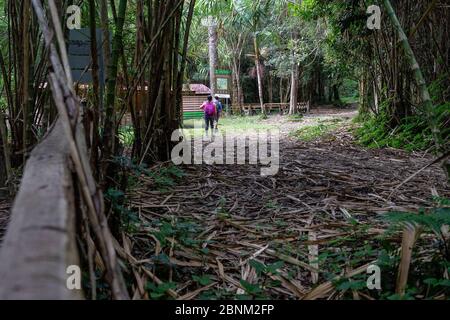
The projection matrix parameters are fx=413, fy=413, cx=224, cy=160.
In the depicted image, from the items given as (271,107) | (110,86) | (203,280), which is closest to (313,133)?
(110,86)

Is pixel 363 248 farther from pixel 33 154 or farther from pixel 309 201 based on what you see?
pixel 33 154

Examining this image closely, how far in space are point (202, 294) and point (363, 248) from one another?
0.77m

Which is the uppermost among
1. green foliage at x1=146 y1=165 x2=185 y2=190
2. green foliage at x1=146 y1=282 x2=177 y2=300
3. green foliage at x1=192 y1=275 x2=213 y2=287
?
green foliage at x1=146 y1=165 x2=185 y2=190

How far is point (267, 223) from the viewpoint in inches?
91.7

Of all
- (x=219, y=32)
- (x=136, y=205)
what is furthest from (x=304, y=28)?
(x=136, y=205)

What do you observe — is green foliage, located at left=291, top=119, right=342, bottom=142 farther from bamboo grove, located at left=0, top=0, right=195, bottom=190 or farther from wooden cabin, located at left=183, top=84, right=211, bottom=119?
wooden cabin, located at left=183, top=84, right=211, bottom=119

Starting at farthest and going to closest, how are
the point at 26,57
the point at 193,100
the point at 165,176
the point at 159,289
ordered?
the point at 193,100, the point at 165,176, the point at 26,57, the point at 159,289

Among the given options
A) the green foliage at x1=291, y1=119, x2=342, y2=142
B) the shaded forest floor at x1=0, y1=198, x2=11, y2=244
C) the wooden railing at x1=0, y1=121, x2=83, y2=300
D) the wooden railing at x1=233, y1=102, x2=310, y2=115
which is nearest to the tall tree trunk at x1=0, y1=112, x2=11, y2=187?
the shaded forest floor at x1=0, y1=198, x2=11, y2=244

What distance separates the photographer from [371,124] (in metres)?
6.65

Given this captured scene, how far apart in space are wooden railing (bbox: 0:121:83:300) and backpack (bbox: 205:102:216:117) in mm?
8188

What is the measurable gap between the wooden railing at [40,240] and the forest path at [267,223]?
0.76 metres

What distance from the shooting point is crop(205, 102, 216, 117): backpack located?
9.02m

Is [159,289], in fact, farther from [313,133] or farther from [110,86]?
[313,133]

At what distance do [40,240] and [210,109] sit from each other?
8485mm
